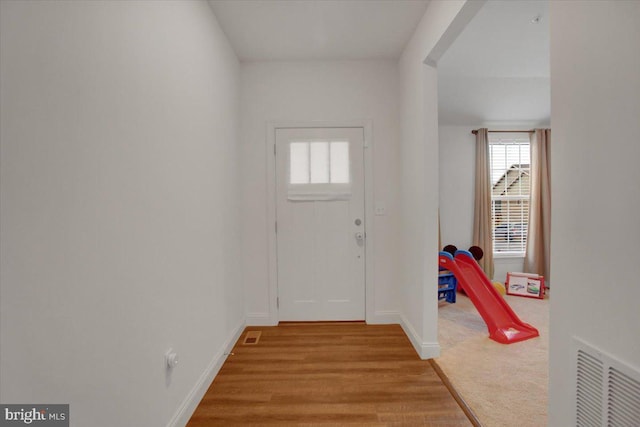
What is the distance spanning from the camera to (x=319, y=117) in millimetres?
3062

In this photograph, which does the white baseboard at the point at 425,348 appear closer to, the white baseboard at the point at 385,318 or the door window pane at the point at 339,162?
the white baseboard at the point at 385,318

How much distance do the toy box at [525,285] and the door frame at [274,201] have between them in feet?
7.29

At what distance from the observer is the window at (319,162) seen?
10.1 ft

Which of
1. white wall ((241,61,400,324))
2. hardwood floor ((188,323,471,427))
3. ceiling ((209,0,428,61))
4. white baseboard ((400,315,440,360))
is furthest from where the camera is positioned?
white wall ((241,61,400,324))

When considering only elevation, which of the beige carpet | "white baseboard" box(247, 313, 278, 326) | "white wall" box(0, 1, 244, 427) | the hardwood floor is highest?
"white wall" box(0, 1, 244, 427)

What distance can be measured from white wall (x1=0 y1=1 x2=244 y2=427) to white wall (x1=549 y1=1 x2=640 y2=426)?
166 cm

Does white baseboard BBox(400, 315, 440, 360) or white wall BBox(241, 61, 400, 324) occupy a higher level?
white wall BBox(241, 61, 400, 324)

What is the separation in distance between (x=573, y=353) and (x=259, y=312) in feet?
8.62

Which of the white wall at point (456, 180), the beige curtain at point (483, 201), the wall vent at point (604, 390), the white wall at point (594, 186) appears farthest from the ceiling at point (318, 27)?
the wall vent at point (604, 390)

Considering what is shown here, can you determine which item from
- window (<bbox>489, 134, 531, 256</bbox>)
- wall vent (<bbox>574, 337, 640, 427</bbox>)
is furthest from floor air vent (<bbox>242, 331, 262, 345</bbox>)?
window (<bbox>489, 134, 531, 256</bbox>)

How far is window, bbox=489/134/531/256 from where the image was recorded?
4398mm

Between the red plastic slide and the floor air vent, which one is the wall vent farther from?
the floor air vent

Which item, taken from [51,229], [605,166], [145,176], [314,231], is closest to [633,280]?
[605,166]

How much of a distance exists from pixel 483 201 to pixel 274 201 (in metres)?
3.08
